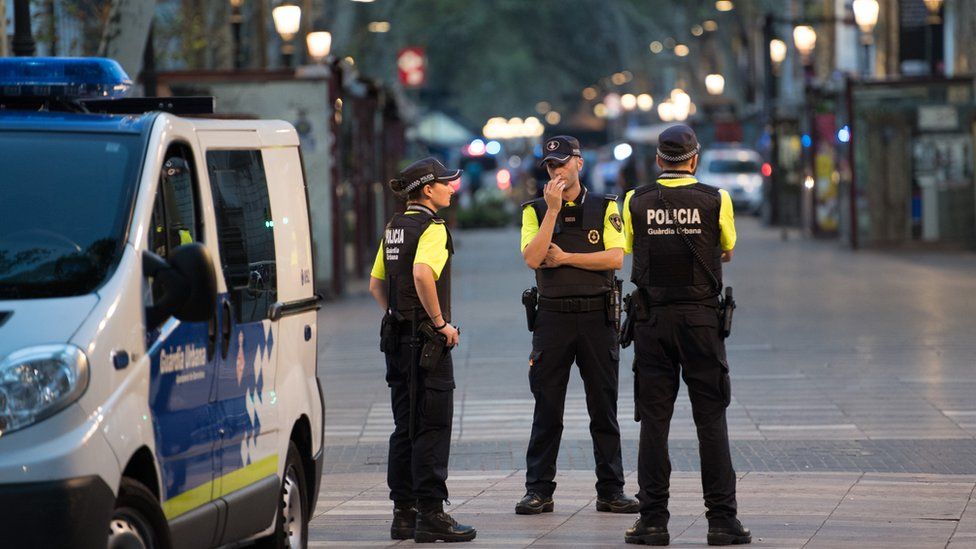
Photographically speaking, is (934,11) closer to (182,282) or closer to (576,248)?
(576,248)

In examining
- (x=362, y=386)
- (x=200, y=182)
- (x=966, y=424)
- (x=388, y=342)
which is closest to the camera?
(x=200, y=182)

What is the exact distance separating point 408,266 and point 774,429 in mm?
4313

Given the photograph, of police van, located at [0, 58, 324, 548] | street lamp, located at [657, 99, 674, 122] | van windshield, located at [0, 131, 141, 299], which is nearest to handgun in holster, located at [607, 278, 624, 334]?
police van, located at [0, 58, 324, 548]

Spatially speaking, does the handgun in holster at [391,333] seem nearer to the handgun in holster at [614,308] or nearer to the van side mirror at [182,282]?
the handgun in holster at [614,308]

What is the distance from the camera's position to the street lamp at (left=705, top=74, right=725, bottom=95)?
221 feet

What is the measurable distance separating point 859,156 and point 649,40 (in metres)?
47.9

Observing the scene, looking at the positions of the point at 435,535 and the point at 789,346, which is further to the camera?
the point at 789,346

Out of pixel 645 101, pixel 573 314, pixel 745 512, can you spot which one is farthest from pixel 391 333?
pixel 645 101

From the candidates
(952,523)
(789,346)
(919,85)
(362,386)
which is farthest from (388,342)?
(919,85)

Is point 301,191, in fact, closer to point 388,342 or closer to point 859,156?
point 388,342

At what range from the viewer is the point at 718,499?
8156mm

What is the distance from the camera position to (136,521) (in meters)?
5.84

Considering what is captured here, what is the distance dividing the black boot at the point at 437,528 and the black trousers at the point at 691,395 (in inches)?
30.5

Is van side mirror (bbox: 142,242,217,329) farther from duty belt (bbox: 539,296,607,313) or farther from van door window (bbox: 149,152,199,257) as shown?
duty belt (bbox: 539,296,607,313)
